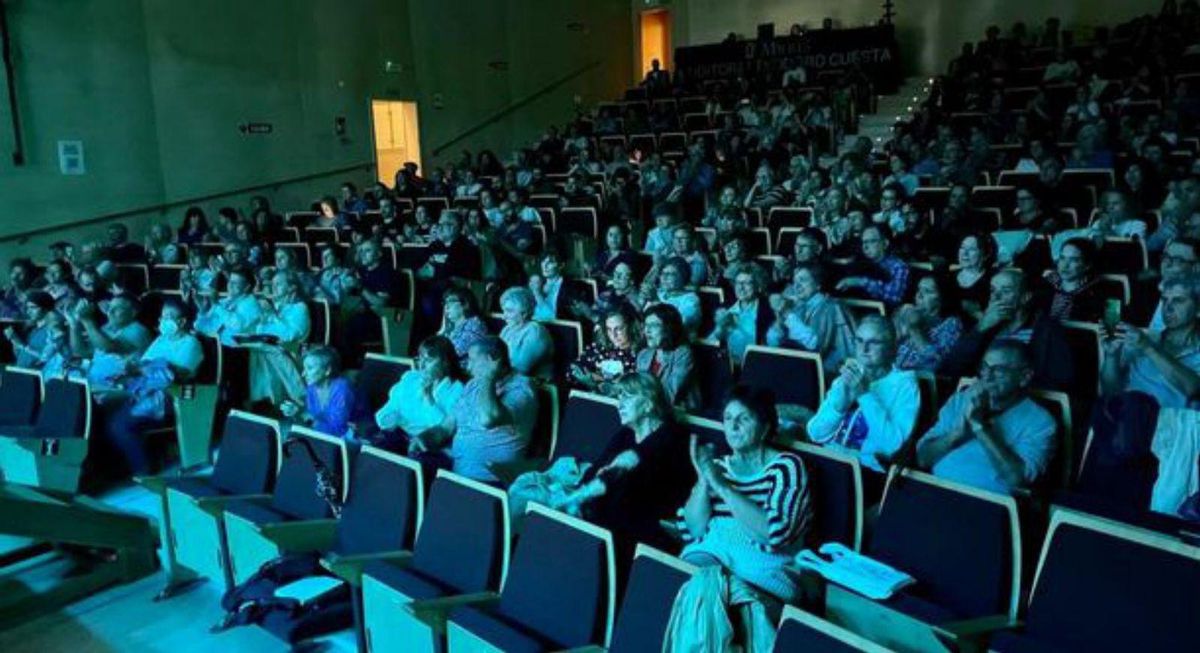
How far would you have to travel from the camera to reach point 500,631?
2619 millimetres

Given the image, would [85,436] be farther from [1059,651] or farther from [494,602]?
[1059,651]

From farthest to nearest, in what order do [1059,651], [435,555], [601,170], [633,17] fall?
[633,17]
[601,170]
[435,555]
[1059,651]

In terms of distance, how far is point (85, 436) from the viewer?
16.6 feet

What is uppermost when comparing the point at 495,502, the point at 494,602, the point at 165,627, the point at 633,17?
the point at 633,17

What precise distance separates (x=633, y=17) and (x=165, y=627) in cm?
1498

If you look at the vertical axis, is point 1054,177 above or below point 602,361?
above

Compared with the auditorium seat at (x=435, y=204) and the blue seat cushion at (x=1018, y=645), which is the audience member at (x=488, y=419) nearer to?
the blue seat cushion at (x=1018, y=645)

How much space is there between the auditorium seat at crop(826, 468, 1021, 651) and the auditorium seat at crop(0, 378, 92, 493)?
160 inches

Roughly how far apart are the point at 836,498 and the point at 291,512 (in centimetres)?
205

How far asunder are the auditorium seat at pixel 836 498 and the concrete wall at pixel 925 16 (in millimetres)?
12759

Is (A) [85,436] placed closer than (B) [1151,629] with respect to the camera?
No

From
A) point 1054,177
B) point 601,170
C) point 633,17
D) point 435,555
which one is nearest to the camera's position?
point 435,555

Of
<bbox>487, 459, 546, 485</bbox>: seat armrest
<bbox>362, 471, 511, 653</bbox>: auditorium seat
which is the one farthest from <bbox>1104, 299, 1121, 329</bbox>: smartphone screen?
<bbox>362, 471, 511, 653</bbox>: auditorium seat

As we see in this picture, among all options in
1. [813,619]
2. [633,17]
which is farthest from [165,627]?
[633,17]
